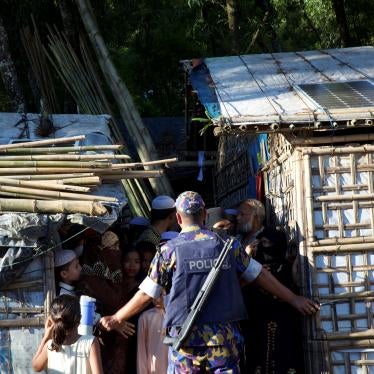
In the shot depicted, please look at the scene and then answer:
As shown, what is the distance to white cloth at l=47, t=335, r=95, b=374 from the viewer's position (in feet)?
16.5

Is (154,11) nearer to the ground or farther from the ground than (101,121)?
farther from the ground

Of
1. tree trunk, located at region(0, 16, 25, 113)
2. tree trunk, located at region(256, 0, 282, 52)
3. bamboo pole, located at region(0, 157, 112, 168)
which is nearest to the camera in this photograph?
bamboo pole, located at region(0, 157, 112, 168)

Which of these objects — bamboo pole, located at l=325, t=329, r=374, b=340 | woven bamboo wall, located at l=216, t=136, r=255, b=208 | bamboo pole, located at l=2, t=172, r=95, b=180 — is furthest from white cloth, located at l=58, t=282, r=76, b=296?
woven bamboo wall, located at l=216, t=136, r=255, b=208

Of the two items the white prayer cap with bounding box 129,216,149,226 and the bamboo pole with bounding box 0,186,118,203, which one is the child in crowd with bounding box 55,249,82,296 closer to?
the bamboo pole with bounding box 0,186,118,203

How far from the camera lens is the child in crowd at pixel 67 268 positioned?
618 cm

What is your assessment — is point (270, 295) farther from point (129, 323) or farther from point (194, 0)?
point (194, 0)

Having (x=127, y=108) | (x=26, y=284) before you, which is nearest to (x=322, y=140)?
(x=26, y=284)

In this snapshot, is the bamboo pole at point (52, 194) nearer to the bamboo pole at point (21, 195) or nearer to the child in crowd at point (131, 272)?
the bamboo pole at point (21, 195)

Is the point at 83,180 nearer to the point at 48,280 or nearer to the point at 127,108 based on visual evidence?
the point at 48,280

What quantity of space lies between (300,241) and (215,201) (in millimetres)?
6073

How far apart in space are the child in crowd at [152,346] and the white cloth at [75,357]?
3.35 feet

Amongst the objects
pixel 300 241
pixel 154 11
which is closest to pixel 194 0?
pixel 154 11

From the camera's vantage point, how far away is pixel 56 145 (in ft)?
23.7

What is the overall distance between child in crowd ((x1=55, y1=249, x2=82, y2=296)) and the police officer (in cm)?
77
